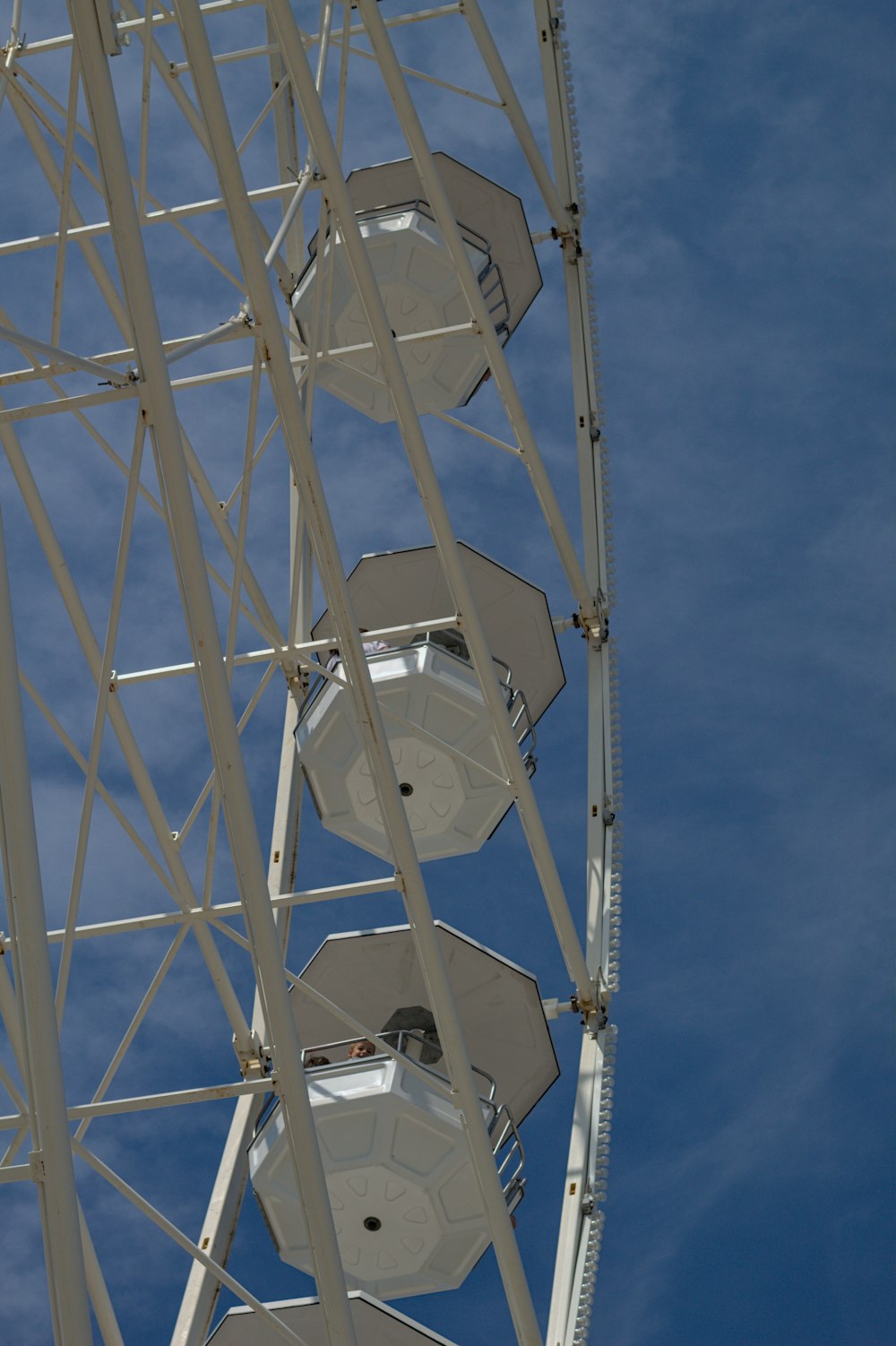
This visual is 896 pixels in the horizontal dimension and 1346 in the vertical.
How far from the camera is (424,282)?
22844mm

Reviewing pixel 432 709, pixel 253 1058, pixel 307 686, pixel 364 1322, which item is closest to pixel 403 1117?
pixel 253 1058

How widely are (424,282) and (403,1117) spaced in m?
10.3

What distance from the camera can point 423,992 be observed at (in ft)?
65.4

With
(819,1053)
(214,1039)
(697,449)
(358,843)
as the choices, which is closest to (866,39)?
(697,449)

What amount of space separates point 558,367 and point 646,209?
632 cm

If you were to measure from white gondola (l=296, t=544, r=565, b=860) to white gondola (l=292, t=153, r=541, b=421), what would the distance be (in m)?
2.11

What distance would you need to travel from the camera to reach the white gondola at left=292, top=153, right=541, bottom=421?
22609 millimetres

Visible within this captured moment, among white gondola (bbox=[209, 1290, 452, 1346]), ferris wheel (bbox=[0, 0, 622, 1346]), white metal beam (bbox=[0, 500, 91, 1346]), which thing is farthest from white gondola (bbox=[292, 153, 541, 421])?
white metal beam (bbox=[0, 500, 91, 1346])

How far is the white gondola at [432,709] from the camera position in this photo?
19453 mm

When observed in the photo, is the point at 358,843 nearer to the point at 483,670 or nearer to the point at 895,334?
the point at 483,670

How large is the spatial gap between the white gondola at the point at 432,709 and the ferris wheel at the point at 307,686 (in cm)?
5

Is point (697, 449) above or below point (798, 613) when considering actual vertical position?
above

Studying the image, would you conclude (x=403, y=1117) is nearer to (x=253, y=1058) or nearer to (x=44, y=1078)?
(x=253, y=1058)

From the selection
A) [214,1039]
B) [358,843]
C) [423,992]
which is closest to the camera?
[423,992]
